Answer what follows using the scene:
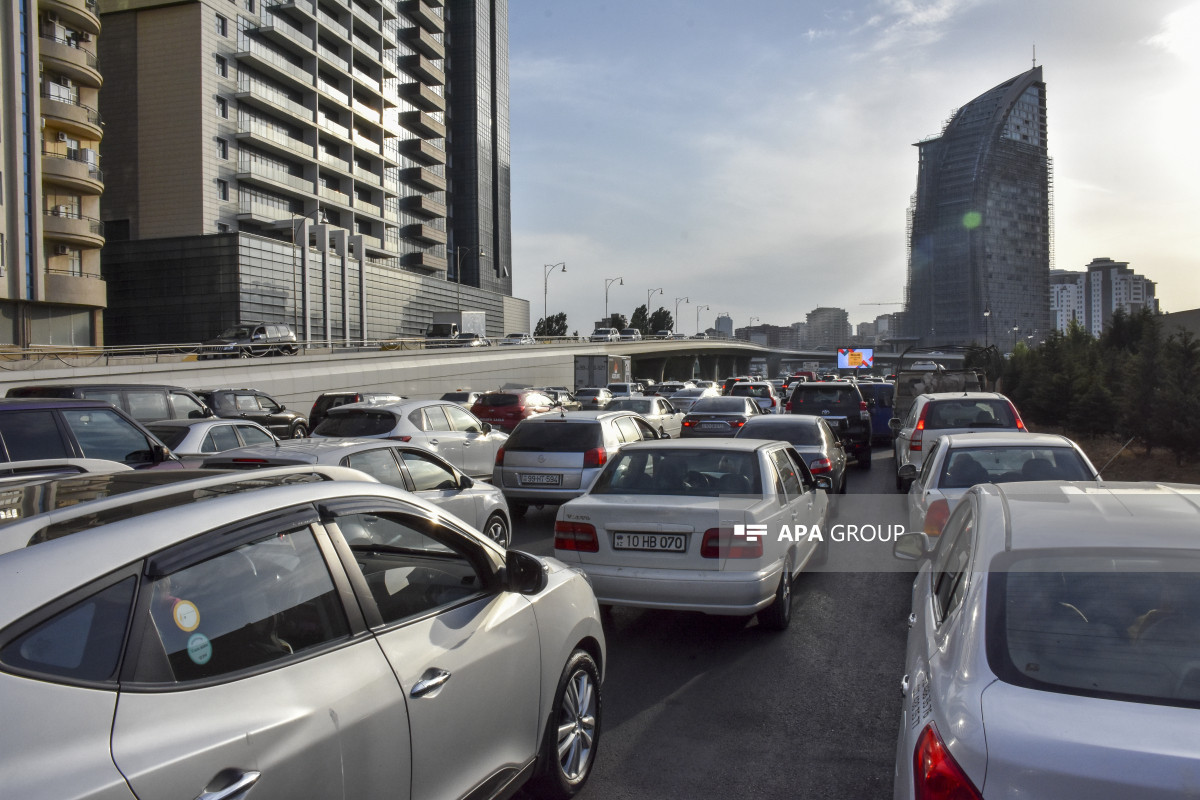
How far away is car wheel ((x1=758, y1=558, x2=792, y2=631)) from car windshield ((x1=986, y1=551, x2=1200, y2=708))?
3890mm

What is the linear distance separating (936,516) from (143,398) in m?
10.9

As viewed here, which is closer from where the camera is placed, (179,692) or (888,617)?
(179,692)

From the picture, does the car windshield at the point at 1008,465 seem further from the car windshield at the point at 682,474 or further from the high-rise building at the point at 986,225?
the high-rise building at the point at 986,225

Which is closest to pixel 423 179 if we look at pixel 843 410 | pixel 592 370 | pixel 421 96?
pixel 421 96

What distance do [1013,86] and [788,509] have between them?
173 m

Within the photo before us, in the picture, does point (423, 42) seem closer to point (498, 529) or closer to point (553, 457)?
point (553, 457)

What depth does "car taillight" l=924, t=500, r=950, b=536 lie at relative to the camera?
6.81 meters

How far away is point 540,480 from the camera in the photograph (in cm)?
1198

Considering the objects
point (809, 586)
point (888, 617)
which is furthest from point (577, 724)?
point (809, 586)

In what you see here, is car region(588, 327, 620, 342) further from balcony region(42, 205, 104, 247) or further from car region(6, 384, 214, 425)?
car region(6, 384, 214, 425)

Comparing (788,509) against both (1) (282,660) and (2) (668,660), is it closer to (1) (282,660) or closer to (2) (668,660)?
(2) (668,660)

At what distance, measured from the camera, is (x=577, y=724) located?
13.3ft

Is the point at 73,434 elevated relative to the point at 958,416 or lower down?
elevated

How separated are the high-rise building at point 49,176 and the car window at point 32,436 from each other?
36530 mm
